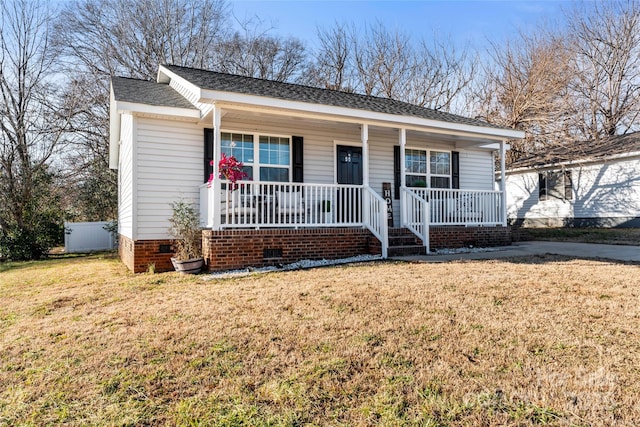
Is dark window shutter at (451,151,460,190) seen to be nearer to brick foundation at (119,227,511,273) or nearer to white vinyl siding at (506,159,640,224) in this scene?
brick foundation at (119,227,511,273)

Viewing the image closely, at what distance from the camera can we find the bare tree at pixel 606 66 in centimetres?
2016

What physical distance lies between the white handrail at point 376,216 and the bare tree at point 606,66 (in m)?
17.1

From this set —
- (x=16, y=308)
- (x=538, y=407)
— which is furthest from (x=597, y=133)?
(x=16, y=308)

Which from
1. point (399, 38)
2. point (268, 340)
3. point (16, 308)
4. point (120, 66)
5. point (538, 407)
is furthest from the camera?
point (399, 38)

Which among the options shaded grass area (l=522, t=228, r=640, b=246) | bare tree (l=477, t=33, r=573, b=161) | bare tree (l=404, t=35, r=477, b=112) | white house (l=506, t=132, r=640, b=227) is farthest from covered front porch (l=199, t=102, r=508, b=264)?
bare tree (l=404, t=35, r=477, b=112)

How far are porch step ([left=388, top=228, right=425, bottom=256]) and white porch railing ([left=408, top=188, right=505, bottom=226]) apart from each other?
2.55 feet

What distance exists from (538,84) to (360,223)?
14.1 meters

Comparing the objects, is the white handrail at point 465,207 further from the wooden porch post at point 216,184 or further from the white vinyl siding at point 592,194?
the white vinyl siding at point 592,194

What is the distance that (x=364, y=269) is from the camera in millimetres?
6465

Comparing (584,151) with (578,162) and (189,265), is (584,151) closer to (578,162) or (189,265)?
(578,162)

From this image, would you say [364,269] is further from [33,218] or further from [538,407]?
[33,218]

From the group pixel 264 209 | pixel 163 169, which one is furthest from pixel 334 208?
pixel 163 169

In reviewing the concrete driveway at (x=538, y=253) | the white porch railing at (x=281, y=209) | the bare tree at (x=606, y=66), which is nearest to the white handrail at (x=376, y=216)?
the white porch railing at (x=281, y=209)

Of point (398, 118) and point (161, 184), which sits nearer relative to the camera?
point (161, 184)
